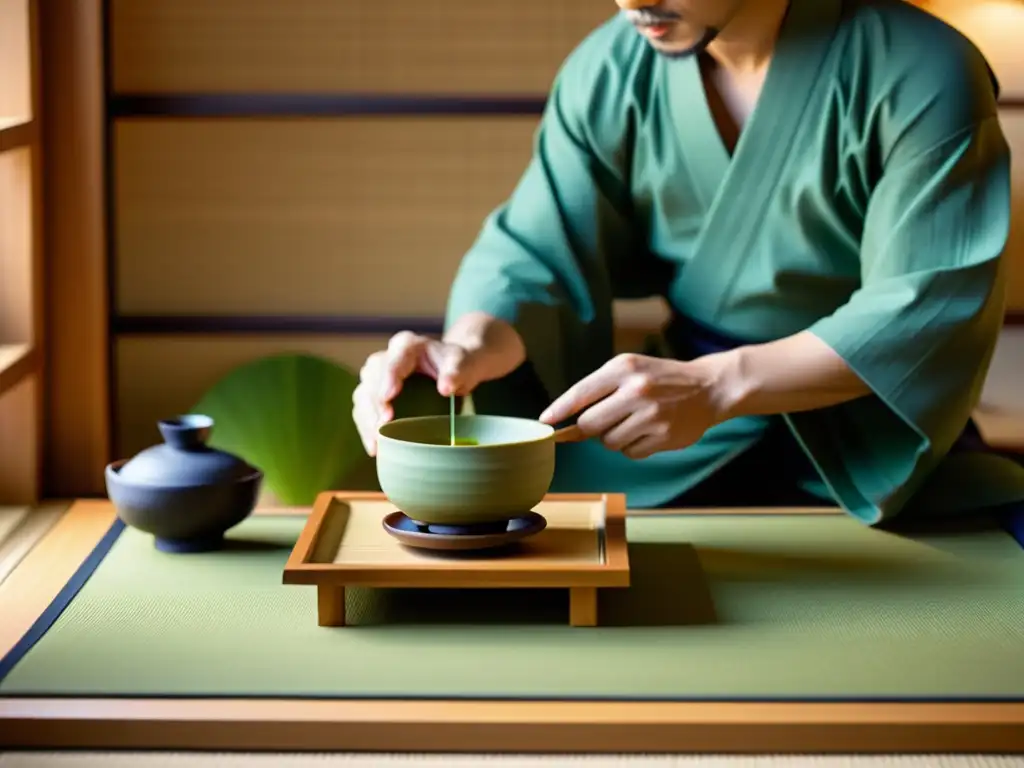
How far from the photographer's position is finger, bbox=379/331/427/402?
197cm

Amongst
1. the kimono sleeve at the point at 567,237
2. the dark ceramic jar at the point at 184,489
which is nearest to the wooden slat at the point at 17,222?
the dark ceramic jar at the point at 184,489

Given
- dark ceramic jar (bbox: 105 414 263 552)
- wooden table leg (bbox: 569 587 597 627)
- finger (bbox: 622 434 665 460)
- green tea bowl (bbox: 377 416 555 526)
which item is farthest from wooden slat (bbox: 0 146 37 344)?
wooden table leg (bbox: 569 587 597 627)

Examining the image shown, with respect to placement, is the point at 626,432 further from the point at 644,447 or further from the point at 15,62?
the point at 15,62

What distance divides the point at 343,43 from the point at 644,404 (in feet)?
3.77

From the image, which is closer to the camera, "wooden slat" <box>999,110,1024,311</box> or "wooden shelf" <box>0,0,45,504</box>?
"wooden shelf" <box>0,0,45,504</box>

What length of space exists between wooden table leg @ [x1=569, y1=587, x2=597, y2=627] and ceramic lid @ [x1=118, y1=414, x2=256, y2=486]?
51 cm

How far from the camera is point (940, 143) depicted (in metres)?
2.04

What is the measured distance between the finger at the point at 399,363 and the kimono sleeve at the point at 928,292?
54 centimetres

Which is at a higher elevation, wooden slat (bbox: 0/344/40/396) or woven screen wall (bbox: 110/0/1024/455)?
A: woven screen wall (bbox: 110/0/1024/455)

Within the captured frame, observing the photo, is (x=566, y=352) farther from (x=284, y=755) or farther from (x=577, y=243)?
(x=284, y=755)

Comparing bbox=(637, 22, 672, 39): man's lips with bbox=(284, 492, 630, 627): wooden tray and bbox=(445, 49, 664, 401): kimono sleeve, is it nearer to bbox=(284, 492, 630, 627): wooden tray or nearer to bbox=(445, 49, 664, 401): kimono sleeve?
bbox=(445, 49, 664, 401): kimono sleeve

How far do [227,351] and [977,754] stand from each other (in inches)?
68.4

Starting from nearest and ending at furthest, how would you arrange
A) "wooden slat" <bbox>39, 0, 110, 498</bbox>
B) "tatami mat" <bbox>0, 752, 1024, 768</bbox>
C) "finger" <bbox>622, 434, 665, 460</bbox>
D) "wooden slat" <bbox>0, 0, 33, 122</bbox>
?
1. "tatami mat" <bbox>0, 752, 1024, 768</bbox>
2. "finger" <bbox>622, 434, 665, 460</bbox>
3. "wooden slat" <bbox>0, 0, 33, 122</bbox>
4. "wooden slat" <bbox>39, 0, 110, 498</bbox>

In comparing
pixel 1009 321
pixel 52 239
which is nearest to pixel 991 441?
pixel 1009 321
